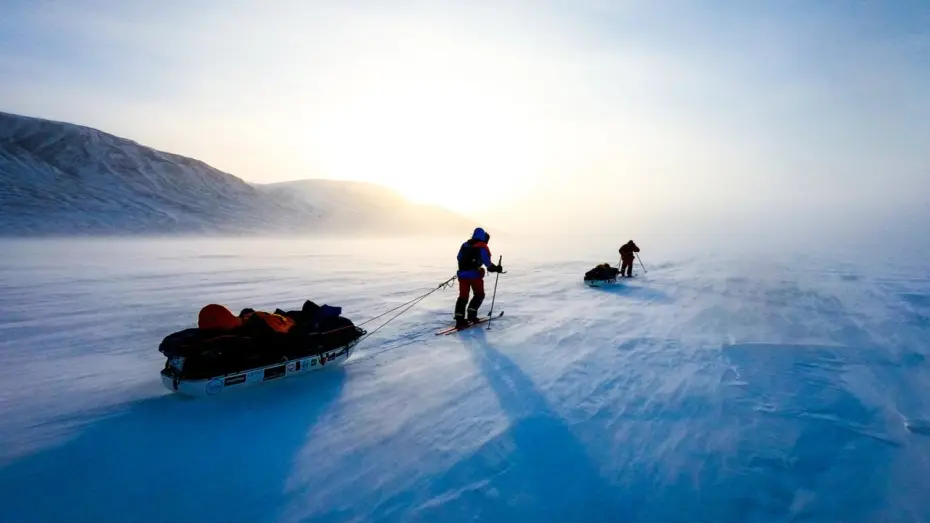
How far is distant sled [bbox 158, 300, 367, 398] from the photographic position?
4910 millimetres

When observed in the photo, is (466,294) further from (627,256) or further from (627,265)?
(627,265)

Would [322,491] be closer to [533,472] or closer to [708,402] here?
[533,472]

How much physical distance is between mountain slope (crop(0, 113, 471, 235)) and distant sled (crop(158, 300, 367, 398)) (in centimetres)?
6251

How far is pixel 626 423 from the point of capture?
15.7 ft

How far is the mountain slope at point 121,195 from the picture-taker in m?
57.0

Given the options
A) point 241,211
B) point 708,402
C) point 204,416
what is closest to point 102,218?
point 241,211

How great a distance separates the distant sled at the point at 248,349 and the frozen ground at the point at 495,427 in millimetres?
264

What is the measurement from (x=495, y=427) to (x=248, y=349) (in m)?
3.12

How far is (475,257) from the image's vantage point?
346 inches

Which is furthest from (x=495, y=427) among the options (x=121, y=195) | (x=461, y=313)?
(x=121, y=195)

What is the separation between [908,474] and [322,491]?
5171 mm

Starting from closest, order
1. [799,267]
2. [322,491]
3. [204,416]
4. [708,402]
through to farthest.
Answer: [322,491]
[204,416]
[708,402]
[799,267]

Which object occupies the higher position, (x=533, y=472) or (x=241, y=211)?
(x=241, y=211)

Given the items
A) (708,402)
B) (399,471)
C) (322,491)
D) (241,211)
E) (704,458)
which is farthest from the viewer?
(241,211)
